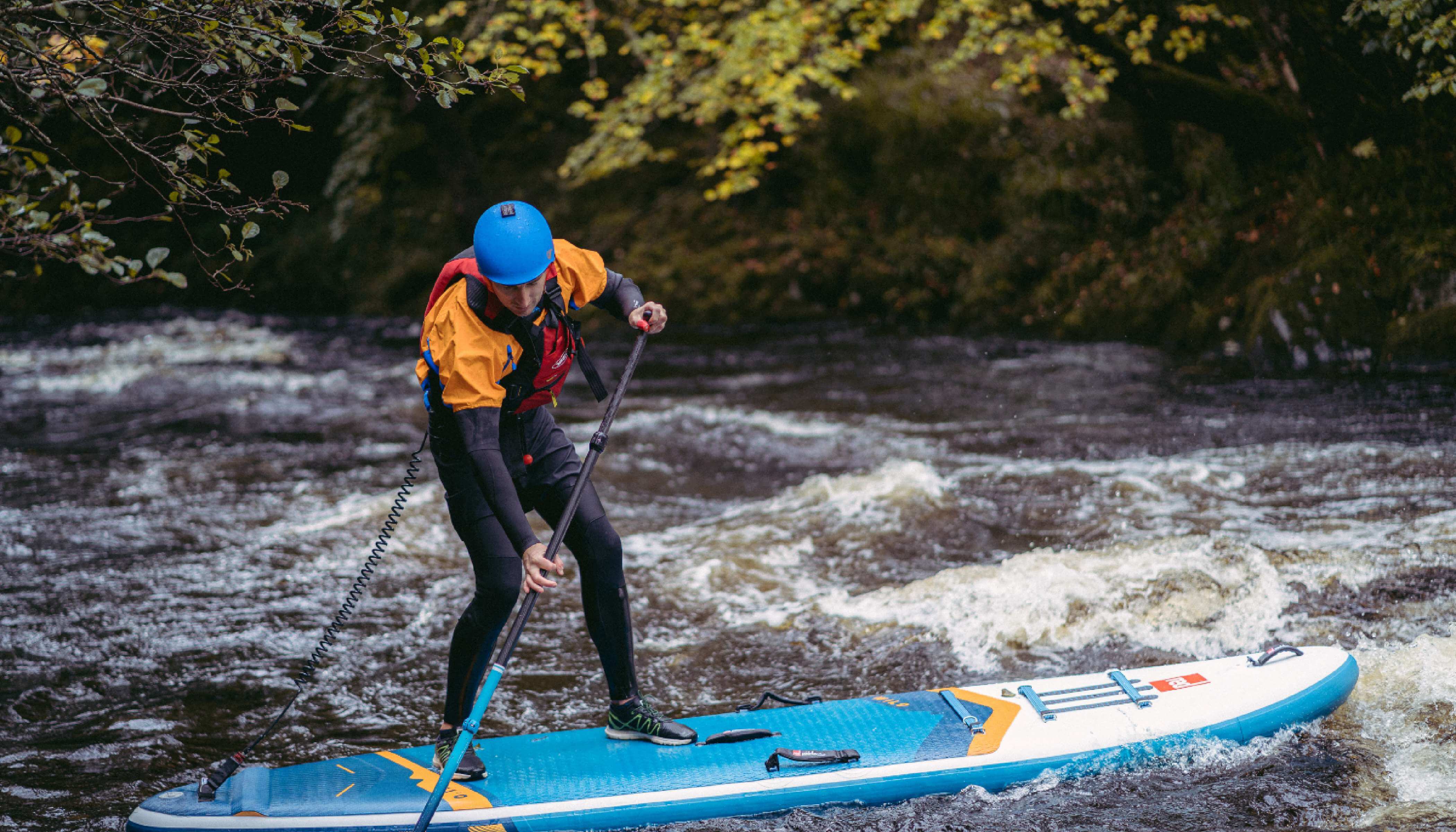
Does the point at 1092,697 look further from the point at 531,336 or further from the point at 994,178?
the point at 994,178

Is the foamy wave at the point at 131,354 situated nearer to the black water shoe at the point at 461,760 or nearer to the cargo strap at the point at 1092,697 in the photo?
the black water shoe at the point at 461,760

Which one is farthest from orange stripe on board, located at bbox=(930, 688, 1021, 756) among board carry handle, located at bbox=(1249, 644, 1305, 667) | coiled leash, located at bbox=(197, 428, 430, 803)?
coiled leash, located at bbox=(197, 428, 430, 803)

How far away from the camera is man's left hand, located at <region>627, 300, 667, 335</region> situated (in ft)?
12.2

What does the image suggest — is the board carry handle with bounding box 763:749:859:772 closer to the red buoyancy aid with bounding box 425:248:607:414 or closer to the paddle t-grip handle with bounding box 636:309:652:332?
the red buoyancy aid with bounding box 425:248:607:414

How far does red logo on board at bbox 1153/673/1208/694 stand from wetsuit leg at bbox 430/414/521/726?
A: 2424mm

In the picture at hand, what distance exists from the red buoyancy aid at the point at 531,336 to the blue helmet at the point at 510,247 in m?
0.10

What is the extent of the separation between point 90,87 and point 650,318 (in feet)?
5.89

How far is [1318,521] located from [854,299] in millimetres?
8323

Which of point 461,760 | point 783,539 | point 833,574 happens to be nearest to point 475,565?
point 461,760

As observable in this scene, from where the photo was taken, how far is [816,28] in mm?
11453

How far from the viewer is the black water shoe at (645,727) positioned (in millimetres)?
3760

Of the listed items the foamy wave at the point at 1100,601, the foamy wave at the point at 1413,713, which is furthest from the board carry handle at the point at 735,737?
the foamy wave at the point at 1413,713

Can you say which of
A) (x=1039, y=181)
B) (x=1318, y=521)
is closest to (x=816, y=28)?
(x=1039, y=181)

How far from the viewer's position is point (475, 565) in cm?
347
